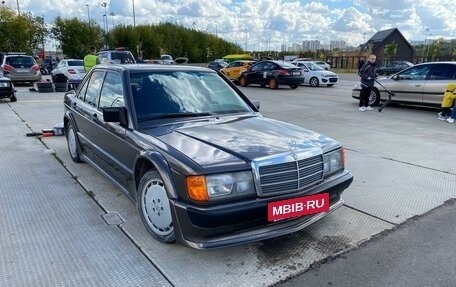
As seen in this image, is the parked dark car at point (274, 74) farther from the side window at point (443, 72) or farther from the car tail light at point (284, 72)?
the side window at point (443, 72)

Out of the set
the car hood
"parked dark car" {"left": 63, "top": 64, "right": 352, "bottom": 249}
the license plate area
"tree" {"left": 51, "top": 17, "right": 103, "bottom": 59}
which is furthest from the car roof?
"tree" {"left": 51, "top": 17, "right": 103, "bottom": 59}

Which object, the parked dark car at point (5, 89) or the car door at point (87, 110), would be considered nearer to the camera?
the car door at point (87, 110)

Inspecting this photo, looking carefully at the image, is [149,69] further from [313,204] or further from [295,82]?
[295,82]

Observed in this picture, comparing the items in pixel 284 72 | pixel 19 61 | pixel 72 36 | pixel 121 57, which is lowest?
pixel 284 72

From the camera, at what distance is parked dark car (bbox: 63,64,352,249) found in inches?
107

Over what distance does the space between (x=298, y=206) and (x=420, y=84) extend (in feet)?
32.4

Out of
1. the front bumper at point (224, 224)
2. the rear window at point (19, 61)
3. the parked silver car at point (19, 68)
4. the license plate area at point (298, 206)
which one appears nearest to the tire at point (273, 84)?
the parked silver car at point (19, 68)

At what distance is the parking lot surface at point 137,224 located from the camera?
2779mm

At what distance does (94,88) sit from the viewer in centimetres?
470

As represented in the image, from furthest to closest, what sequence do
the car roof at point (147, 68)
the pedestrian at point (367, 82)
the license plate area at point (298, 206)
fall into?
the pedestrian at point (367, 82), the car roof at point (147, 68), the license plate area at point (298, 206)

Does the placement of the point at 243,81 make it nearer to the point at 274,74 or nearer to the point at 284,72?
the point at 274,74

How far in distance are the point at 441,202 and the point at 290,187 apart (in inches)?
91.1

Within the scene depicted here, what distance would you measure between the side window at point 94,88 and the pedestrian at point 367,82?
8720 mm

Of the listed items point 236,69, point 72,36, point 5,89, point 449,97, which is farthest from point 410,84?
point 72,36
